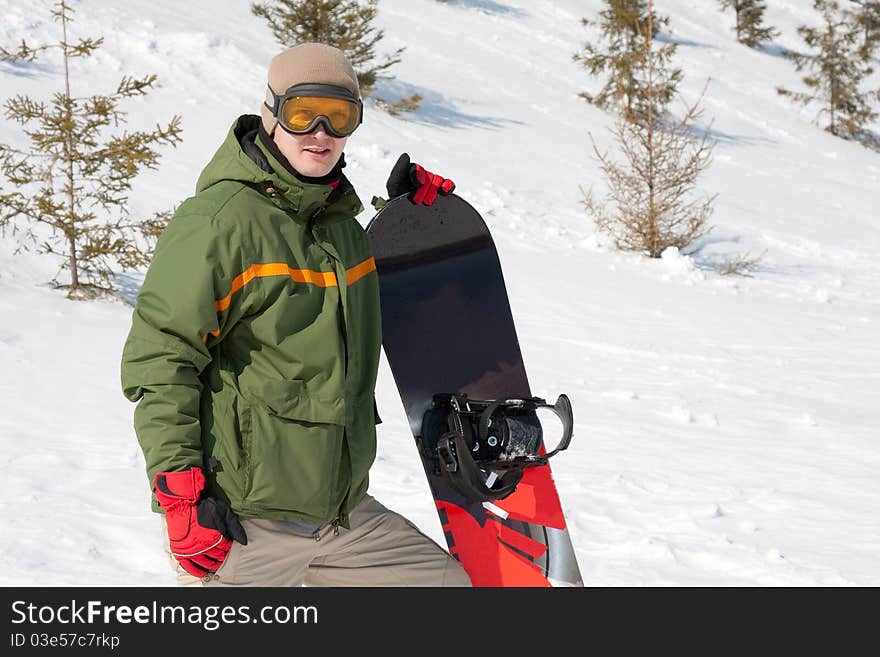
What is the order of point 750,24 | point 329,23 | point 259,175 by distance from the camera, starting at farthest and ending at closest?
point 750,24
point 329,23
point 259,175

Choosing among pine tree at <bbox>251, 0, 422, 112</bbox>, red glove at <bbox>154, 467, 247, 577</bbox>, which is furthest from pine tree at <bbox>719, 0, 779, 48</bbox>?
red glove at <bbox>154, 467, 247, 577</bbox>

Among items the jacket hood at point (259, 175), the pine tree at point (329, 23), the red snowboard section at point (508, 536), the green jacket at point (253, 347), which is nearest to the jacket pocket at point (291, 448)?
the green jacket at point (253, 347)

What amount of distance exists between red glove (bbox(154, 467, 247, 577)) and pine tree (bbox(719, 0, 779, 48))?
33.0 m

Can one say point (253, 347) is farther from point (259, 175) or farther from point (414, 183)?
point (414, 183)

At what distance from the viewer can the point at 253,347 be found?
213cm

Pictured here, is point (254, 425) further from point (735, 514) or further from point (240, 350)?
point (735, 514)

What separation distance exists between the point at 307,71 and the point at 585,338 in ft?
21.6

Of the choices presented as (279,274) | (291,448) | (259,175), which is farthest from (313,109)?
(291,448)

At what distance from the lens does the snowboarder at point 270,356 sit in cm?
201

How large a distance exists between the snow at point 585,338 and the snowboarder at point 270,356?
1.66 m

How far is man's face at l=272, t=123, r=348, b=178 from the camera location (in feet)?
7.22

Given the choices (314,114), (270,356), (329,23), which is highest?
(314,114)

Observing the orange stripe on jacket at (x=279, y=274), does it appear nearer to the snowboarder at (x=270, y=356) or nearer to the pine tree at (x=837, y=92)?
the snowboarder at (x=270, y=356)
